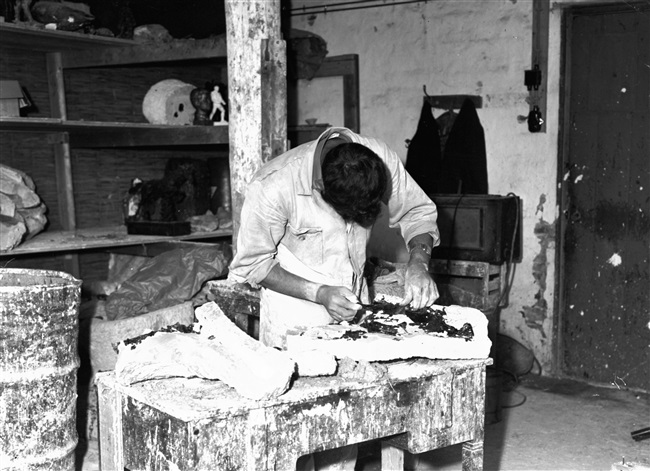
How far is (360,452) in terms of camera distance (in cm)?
443

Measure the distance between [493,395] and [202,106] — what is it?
110 inches

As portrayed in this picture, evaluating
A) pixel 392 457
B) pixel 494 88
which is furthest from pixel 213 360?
pixel 494 88

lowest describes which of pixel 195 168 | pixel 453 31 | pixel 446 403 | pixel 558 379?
pixel 558 379

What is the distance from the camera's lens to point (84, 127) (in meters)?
5.36

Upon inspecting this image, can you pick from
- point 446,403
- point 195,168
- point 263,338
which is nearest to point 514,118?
point 195,168

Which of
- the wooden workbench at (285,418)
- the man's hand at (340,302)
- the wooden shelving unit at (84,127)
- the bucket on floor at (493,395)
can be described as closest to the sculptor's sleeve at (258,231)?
the man's hand at (340,302)

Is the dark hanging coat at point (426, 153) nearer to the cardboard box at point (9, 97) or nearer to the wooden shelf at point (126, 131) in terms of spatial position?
the wooden shelf at point (126, 131)

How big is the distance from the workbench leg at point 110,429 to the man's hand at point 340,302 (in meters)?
0.90

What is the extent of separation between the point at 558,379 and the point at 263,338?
9.66 feet

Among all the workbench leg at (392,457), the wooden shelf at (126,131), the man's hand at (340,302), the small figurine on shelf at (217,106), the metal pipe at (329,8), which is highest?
the metal pipe at (329,8)

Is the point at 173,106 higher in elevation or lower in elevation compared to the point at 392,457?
higher

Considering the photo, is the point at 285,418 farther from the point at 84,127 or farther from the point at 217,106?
the point at 217,106

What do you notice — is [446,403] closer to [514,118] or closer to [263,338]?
[263,338]

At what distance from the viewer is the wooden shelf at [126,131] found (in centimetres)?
511
